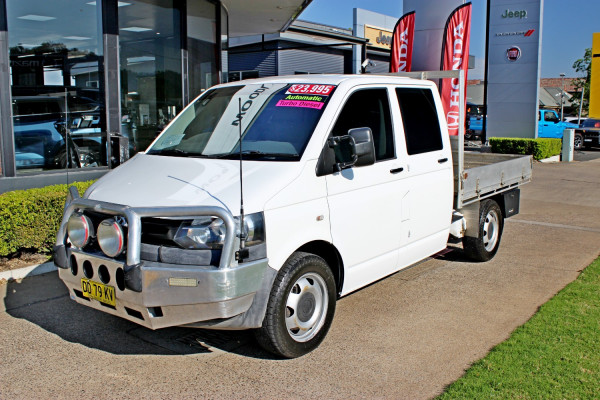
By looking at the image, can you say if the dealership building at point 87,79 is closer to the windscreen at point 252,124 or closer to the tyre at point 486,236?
the windscreen at point 252,124

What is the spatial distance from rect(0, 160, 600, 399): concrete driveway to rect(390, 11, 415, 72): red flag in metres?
8.21

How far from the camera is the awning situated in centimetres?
1301

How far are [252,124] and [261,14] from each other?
1058 cm

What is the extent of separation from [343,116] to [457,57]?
9414 millimetres

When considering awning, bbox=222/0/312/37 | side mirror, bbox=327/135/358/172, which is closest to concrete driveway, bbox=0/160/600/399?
side mirror, bbox=327/135/358/172

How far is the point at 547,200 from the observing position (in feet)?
41.9

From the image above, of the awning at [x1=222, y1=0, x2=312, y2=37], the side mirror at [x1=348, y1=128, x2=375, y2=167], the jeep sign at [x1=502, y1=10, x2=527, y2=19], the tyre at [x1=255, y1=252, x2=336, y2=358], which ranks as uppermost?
the jeep sign at [x1=502, y1=10, x2=527, y2=19]

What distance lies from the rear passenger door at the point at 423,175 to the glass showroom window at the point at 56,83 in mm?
6233

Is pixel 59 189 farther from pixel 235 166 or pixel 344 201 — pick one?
pixel 344 201

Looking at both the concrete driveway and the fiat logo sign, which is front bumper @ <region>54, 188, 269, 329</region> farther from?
the fiat logo sign

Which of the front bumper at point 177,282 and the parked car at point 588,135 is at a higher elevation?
the parked car at point 588,135

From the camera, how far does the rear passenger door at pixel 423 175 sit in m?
A: 5.51

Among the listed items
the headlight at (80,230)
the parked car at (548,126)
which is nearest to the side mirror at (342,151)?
the headlight at (80,230)

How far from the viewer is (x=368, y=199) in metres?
4.94
